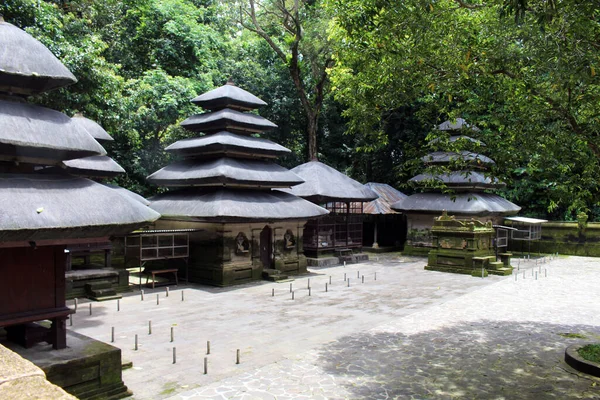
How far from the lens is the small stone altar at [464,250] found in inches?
902

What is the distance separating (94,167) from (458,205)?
20.6 metres

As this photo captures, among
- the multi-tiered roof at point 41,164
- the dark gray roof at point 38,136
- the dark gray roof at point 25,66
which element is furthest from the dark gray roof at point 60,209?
the dark gray roof at point 25,66

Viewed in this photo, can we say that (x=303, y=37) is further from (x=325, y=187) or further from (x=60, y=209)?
(x=60, y=209)

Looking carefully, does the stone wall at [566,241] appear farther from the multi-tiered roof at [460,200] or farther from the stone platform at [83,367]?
the stone platform at [83,367]

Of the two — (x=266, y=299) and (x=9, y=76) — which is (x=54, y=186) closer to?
(x=9, y=76)

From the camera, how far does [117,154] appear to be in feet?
94.4

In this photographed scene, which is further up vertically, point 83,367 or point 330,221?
point 330,221

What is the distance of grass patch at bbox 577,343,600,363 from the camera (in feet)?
32.4

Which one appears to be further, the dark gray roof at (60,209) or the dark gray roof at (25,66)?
the dark gray roof at (25,66)

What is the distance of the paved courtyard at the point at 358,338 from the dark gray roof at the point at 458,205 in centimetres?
808

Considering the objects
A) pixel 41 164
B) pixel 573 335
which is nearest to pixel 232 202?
pixel 41 164

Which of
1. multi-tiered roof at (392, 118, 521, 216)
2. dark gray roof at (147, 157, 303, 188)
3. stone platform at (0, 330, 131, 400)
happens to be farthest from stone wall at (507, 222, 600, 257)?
stone platform at (0, 330, 131, 400)

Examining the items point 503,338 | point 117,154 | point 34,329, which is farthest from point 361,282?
point 117,154

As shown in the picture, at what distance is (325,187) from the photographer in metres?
27.0
